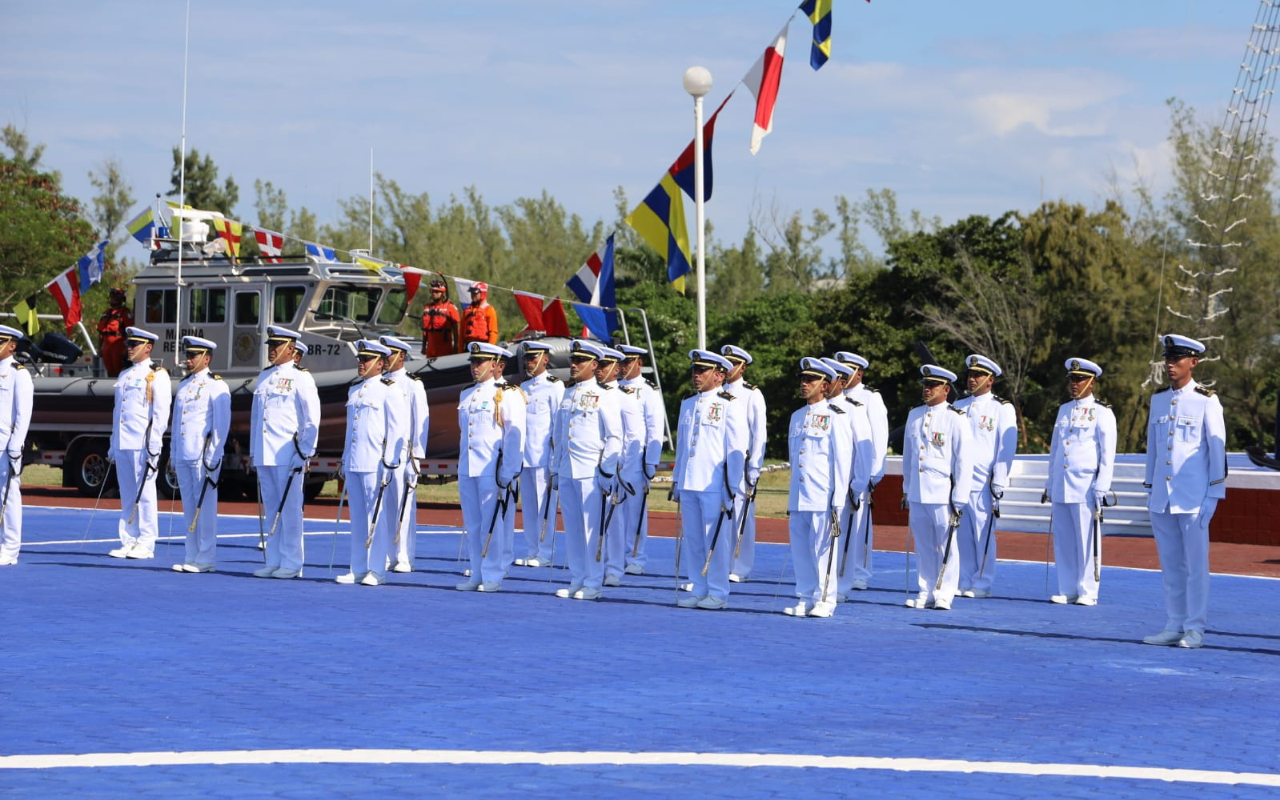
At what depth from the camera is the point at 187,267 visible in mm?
24094

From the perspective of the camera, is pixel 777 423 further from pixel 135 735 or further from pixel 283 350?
pixel 135 735

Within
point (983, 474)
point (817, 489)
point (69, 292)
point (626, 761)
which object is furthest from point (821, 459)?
point (69, 292)

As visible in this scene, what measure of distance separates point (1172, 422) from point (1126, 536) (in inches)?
367

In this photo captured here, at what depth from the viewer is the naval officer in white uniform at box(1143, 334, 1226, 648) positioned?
1053 cm

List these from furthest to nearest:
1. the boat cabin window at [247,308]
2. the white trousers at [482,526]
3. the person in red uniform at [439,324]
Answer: the boat cabin window at [247,308] → the person in red uniform at [439,324] → the white trousers at [482,526]

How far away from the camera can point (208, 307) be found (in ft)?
78.2

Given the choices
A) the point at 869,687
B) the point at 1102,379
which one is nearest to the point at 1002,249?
the point at 1102,379

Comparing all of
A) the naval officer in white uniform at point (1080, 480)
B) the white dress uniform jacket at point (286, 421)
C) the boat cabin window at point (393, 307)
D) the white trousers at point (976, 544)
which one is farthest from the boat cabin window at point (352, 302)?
the naval officer in white uniform at point (1080, 480)

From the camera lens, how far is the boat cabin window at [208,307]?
934 inches

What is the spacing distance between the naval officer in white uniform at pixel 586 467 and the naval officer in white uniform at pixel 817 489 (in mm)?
1677

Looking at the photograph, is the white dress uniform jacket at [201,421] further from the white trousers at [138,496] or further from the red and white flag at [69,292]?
the red and white flag at [69,292]

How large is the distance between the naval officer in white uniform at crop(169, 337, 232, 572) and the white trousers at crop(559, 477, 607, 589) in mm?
3183

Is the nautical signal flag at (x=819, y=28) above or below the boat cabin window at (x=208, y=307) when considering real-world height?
above

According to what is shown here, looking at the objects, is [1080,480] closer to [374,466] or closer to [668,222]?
[374,466]
